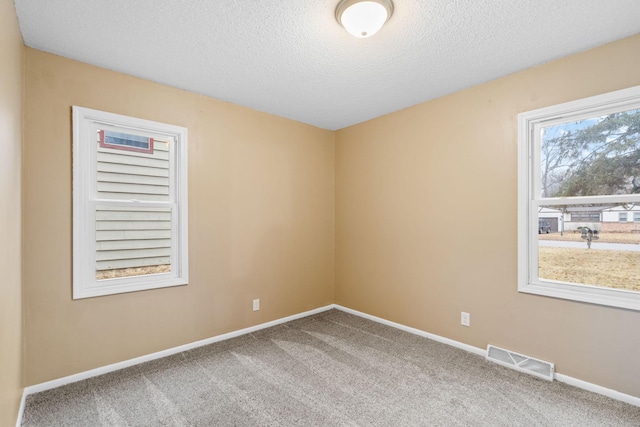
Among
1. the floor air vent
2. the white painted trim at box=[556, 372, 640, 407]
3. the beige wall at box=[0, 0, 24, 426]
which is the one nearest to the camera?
the beige wall at box=[0, 0, 24, 426]

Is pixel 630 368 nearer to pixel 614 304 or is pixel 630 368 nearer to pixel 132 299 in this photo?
pixel 614 304

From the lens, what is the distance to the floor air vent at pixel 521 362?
2359 mm

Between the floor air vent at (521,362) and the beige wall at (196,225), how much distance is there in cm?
206

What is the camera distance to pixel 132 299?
2615mm

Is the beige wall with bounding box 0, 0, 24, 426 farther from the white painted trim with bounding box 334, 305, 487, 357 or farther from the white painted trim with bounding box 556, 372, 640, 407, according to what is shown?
the white painted trim with bounding box 556, 372, 640, 407

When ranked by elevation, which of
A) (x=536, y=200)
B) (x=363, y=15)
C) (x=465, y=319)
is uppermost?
Answer: (x=363, y=15)

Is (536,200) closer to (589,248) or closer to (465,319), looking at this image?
(589,248)

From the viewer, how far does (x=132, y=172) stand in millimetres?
2703

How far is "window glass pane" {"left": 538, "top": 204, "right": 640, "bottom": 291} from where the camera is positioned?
2.17 metres

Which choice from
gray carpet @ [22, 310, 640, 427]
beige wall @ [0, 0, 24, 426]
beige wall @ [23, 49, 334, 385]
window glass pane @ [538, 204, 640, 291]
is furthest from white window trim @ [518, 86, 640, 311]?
beige wall @ [0, 0, 24, 426]

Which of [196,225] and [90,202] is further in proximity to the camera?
[196,225]

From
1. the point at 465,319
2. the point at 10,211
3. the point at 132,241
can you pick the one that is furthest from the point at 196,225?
the point at 465,319

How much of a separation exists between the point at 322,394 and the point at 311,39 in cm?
246

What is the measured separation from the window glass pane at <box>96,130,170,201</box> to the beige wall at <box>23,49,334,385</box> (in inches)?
8.9
